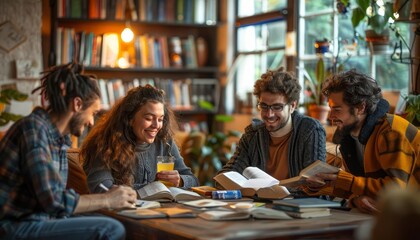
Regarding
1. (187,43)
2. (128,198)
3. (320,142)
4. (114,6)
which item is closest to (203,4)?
(187,43)

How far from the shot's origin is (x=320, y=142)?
386 cm

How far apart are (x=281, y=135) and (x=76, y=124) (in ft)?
4.60

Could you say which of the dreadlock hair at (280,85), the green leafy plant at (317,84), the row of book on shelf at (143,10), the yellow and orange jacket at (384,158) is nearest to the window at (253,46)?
the row of book on shelf at (143,10)

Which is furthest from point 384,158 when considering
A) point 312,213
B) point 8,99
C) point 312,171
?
point 8,99

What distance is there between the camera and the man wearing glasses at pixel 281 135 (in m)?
3.85

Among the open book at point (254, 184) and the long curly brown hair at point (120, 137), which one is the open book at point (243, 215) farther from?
the long curly brown hair at point (120, 137)

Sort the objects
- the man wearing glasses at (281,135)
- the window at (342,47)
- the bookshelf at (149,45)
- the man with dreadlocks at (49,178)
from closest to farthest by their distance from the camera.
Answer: the man with dreadlocks at (49,178) < the man wearing glasses at (281,135) < the window at (342,47) < the bookshelf at (149,45)

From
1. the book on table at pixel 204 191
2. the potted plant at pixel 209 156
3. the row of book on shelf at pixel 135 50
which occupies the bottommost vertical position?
the potted plant at pixel 209 156

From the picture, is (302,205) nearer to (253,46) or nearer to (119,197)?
(119,197)

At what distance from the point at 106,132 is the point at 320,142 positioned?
42.0 inches

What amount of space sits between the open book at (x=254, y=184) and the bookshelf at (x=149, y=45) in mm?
3360

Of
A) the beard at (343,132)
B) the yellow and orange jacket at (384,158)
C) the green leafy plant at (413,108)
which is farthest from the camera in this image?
the green leafy plant at (413,108)

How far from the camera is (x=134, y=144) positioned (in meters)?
3.79

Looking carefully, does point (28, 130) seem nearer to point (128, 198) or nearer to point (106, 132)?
point (128, 198)
